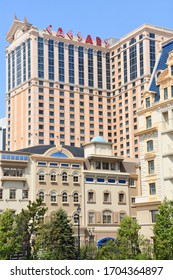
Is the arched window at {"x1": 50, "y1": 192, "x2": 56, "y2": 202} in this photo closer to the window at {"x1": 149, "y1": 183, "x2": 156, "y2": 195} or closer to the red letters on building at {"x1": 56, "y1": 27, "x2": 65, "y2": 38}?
the window at {"x1": 149, "y1": 183, "x2": 156, "y2": 195}

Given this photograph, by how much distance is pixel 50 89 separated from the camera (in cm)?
9575

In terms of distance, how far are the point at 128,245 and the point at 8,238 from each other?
8991 mm

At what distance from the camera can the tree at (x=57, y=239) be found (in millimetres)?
37719

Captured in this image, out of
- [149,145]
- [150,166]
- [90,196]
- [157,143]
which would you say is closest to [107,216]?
[90,196]

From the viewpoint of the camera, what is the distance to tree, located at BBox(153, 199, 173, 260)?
3083 cm

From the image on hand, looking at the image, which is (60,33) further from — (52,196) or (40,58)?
(52,196)

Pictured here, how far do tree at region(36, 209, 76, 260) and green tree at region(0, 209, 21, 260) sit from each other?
5.62ft

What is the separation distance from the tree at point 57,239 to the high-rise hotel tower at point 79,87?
158ft

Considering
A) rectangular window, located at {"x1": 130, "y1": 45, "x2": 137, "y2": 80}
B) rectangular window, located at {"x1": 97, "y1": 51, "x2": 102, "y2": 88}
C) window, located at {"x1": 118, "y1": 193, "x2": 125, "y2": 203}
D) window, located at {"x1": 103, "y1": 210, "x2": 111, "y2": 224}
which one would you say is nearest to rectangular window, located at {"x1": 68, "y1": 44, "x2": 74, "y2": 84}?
rectangular window, located at {"x1": 97, "y1": 51, "x2": 102, "y2": 88}

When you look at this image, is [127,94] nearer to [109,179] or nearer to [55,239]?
[109,179]

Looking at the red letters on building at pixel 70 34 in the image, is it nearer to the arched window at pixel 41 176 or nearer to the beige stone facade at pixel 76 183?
the beige stone facade at pixel 76 183

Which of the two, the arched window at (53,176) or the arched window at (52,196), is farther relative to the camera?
the arched window at (53,176)

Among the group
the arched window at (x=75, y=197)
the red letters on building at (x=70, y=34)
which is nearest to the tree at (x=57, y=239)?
the arched window at (x=75, y=197)
